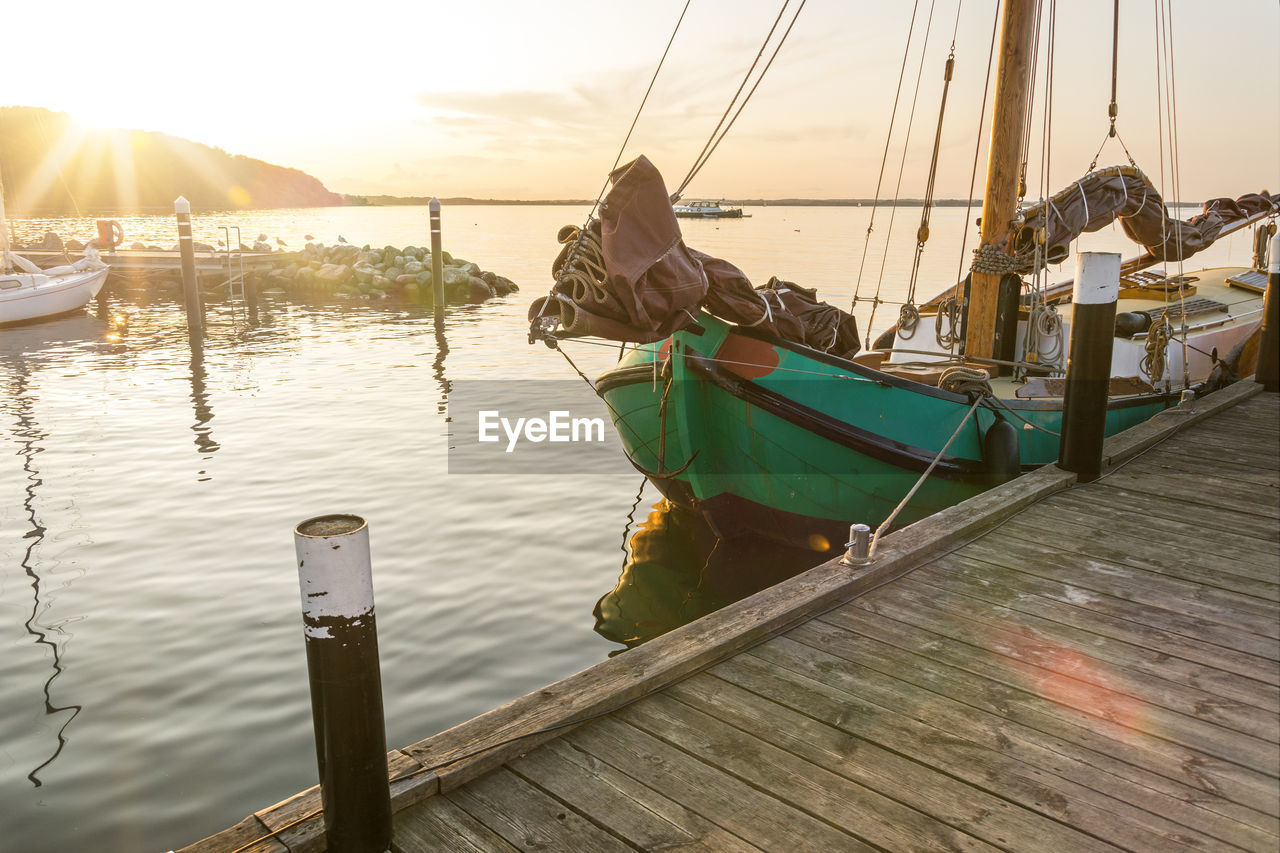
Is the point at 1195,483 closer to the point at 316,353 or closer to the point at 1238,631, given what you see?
the point at 1238,631

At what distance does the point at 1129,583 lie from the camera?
178 inches

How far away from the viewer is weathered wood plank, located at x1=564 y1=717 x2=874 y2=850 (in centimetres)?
259

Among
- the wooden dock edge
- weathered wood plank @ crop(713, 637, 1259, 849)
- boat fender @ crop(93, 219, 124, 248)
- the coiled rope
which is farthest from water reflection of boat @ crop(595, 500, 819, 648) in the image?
boat fender @ crop(93, 219, 124, 248)

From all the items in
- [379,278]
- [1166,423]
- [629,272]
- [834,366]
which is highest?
[629,272]

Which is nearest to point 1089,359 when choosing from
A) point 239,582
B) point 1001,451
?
point 1001,451

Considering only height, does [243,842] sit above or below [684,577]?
above

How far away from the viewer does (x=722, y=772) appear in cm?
290

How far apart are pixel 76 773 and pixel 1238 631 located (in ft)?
19.3

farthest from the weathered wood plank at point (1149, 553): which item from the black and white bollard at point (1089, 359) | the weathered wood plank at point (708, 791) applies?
the weathered wood plank at point (708, 791)

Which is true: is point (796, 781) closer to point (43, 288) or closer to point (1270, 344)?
point (1270, 344)

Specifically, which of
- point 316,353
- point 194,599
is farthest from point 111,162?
point 194,599

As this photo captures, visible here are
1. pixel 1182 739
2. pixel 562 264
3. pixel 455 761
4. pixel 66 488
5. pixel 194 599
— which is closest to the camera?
pixel 455 761

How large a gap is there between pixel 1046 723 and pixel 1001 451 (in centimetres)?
468

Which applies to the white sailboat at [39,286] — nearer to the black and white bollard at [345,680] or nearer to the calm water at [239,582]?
the calm water at [239,582]
